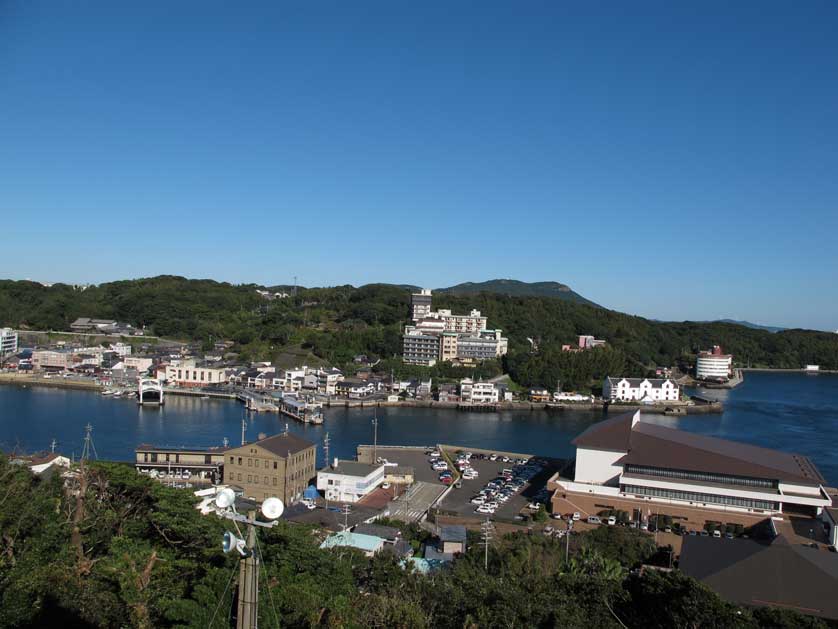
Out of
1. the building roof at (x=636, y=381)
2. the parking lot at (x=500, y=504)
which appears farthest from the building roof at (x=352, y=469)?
the building roof at (x=636, y=381)

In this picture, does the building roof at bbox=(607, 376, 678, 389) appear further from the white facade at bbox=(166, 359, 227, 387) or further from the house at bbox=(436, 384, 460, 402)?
the white facade at bbox=(166, 359, 227, 387)

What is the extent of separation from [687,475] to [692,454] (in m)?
0.24

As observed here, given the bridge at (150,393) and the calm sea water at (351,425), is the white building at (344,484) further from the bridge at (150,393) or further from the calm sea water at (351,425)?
Result: the bridge at (150,393)

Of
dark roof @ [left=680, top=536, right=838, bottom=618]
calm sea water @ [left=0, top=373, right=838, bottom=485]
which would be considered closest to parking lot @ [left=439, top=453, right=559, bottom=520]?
calm sea water @ [left=0, top=373, right=838, bottom=485]

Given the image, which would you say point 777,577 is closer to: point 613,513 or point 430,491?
point 613,513

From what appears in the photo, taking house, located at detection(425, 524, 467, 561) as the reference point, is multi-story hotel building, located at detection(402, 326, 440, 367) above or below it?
above

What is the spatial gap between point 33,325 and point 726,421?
74.6 ft

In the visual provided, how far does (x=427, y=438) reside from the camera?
39.1 ft

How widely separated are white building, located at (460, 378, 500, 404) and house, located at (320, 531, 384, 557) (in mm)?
10885

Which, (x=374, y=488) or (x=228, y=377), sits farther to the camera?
(x=228, y=377)

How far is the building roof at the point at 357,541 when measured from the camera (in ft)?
16.5

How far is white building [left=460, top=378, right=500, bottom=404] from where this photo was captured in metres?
16.1

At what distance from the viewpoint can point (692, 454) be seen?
709 centimetres

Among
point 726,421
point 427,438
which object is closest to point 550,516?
point 427,438
